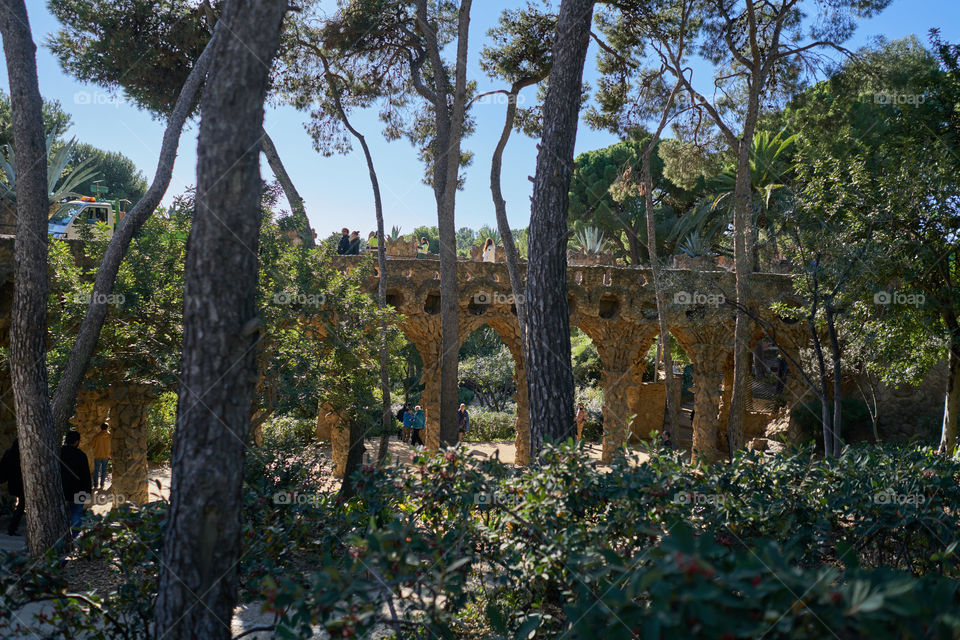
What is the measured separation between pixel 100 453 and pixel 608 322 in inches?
441

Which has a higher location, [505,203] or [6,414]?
[505,203]

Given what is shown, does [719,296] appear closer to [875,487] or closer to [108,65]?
[875,487]

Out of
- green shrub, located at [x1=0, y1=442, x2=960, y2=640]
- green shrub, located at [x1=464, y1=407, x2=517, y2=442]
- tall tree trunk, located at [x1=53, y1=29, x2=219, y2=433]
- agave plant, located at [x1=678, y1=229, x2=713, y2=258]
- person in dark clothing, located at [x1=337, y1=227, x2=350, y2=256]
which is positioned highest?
agave plant, located at [x1=678, y1=229, x2=713, y2=258]

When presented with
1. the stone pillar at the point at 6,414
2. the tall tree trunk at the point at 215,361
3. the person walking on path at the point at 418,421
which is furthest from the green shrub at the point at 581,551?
the person walking on path at the point at 418,421

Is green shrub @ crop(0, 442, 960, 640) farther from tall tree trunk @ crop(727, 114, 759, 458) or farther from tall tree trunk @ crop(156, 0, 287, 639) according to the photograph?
tall tree trunk @ crop(727, 114, 759, 458)

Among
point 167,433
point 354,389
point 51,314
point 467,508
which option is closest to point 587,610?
point 467,508

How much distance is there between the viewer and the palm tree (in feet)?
68.5

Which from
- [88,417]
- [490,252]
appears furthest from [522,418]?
[88,417]

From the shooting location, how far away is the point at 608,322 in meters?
16.4

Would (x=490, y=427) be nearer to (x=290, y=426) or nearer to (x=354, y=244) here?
(x=290, y=426)

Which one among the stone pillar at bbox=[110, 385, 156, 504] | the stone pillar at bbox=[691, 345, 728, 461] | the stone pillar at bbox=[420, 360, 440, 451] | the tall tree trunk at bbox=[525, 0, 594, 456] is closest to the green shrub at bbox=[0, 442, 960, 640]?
the tall tree trunk at bbox=[525, 0, 594, 456]

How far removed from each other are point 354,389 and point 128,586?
16.8 feet

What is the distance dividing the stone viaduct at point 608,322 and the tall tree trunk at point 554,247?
718 centimetres

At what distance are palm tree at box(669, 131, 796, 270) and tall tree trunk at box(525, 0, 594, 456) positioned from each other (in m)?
14.5
